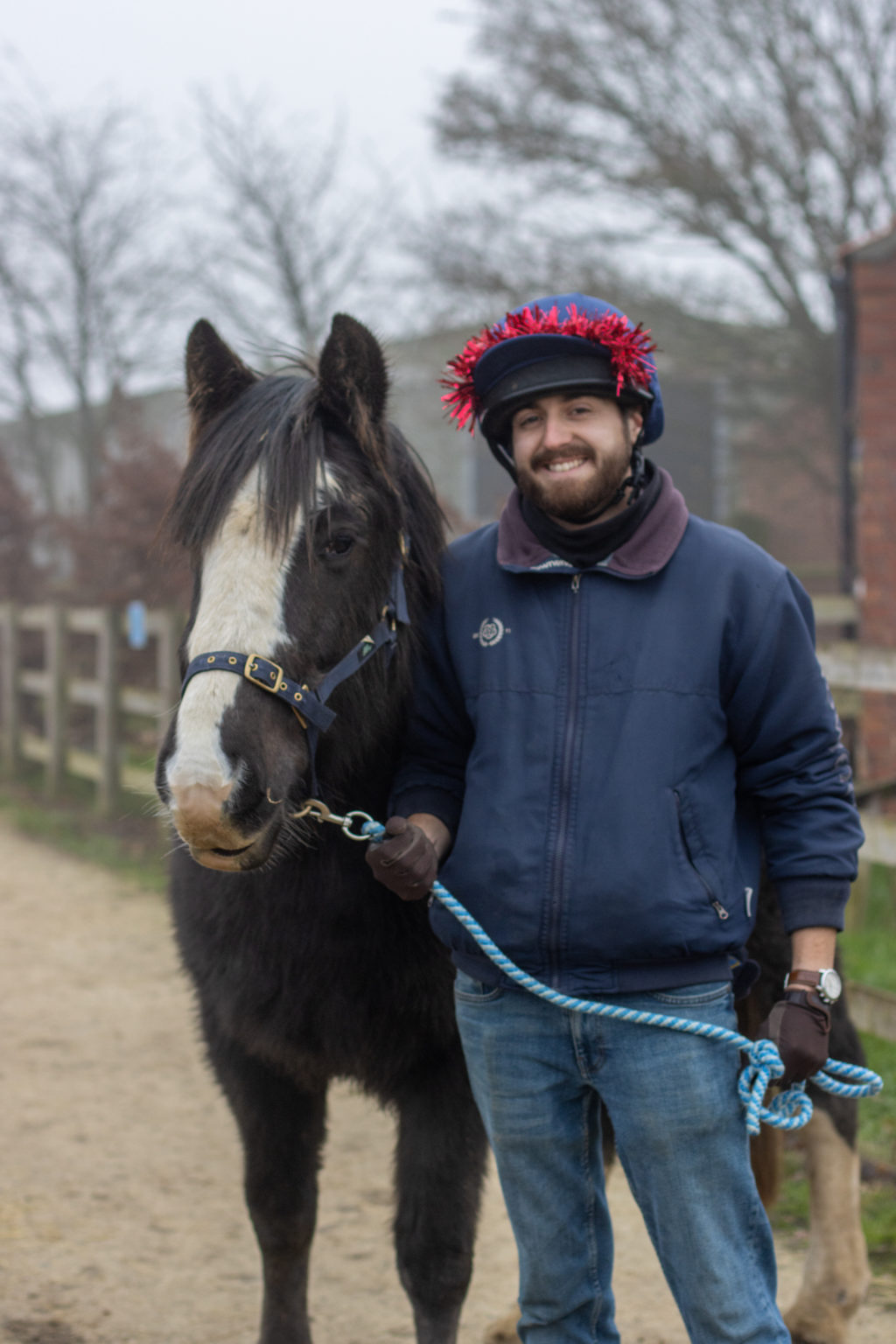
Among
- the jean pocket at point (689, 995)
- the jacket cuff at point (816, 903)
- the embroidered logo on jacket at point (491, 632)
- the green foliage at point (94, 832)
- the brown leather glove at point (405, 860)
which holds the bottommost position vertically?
the green foliage at point (94, 832)

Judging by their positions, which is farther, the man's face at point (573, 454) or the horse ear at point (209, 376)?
the horse ear at point (209, 376)

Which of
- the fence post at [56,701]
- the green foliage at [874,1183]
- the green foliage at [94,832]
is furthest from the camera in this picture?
the fence post at [56,701]

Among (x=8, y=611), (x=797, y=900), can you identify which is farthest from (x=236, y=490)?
(x=8, y=611)

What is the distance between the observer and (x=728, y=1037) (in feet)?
6.26

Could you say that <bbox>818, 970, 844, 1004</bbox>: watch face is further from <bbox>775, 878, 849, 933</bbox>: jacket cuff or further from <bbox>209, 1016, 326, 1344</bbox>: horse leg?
<bbox>209, 1016, 326, 1344</bbox>: horse leg

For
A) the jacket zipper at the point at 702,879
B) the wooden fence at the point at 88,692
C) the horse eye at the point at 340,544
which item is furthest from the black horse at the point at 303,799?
the wooden fence at the point at 88,692

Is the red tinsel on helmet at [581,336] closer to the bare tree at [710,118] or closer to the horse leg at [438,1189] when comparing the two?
the horse leg at [438,1189]

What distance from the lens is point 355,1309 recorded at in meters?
3.08

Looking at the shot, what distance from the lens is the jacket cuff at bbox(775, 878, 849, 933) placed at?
191cm

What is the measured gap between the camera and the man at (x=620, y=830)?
189cm

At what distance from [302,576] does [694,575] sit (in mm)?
651

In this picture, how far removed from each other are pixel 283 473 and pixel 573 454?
50 cm

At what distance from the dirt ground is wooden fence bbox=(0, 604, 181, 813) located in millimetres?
3033

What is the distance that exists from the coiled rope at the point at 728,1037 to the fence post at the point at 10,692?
9783mm
